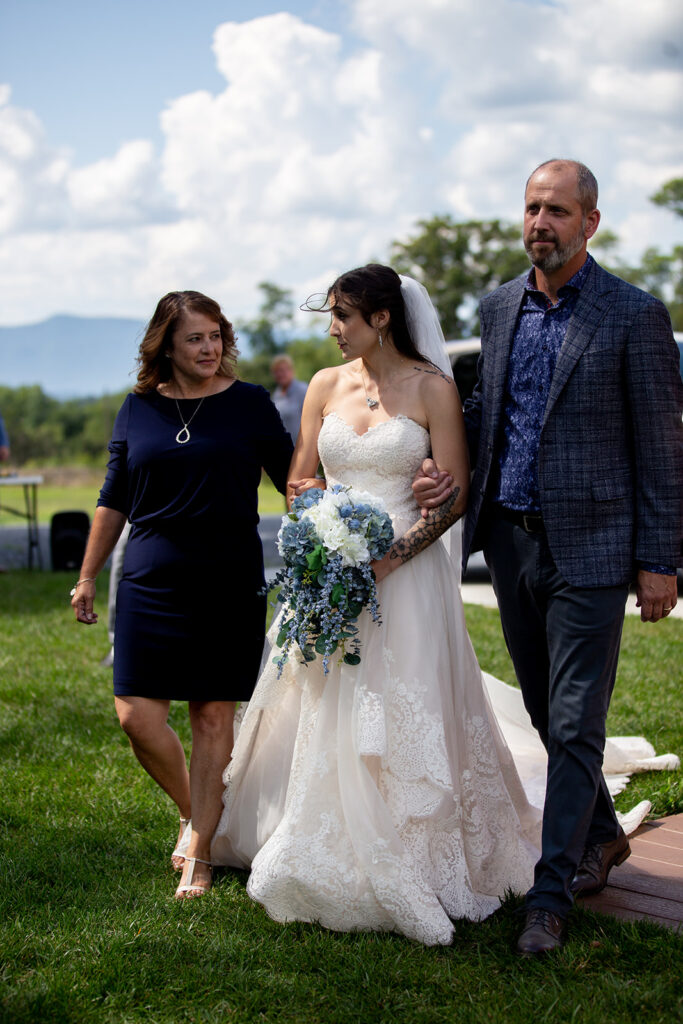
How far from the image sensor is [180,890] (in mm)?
3951

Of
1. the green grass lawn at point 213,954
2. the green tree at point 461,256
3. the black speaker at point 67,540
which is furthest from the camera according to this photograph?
the green tree at point 461,256

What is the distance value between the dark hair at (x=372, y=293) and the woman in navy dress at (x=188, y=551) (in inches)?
22.1

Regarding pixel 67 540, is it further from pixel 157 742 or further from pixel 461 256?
pixel 461 256

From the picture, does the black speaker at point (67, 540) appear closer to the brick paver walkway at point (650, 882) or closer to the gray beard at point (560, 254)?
the brick paver walkway at point (650, 882)

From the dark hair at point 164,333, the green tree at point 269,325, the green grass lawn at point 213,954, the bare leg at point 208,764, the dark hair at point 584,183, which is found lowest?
the green grass lawn at point 213,954

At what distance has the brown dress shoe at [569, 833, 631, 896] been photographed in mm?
3867

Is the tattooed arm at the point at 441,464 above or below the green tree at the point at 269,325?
below

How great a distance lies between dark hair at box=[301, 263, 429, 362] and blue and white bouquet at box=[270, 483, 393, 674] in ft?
2.17

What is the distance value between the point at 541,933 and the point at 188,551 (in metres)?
1.79

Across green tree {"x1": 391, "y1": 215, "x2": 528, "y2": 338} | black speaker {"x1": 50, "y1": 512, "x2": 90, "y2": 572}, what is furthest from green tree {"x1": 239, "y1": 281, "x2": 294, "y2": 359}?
black speaker {"x1": 50, "y1": 512, "x2": 90, "y2": 572}

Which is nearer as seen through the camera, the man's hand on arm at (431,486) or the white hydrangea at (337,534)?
the white hydrangea at (337,534)

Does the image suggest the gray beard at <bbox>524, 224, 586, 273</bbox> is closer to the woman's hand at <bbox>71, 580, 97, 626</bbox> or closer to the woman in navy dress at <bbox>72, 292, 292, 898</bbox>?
the woman in navy dress at <bbox>72, 292, 292, 898</bbox>

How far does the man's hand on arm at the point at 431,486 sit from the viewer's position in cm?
378

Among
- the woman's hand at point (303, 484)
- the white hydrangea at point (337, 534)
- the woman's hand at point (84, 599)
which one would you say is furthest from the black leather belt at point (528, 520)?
the woman's hand at point (84, 599)
